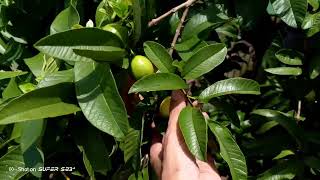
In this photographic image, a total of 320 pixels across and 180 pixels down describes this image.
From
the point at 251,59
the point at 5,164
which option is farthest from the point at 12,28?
the point at 251,59

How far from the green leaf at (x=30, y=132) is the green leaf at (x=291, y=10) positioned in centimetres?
58

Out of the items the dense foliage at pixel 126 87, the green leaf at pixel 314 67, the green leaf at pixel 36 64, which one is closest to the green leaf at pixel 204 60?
the dense foliage at pixel 126 87

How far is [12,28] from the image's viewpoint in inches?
52.2

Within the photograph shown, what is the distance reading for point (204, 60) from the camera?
1020 millimetres

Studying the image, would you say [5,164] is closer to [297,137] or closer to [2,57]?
[2,57]

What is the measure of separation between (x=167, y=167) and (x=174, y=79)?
7.6 inches

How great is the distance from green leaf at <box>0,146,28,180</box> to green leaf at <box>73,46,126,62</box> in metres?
0.31

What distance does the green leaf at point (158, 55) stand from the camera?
993 mm

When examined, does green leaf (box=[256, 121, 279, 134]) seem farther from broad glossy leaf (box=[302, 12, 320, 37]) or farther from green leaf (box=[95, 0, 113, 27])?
green leaf (box=[95, 0, 113, 27])

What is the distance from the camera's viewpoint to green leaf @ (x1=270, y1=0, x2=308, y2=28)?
1088 millimetres

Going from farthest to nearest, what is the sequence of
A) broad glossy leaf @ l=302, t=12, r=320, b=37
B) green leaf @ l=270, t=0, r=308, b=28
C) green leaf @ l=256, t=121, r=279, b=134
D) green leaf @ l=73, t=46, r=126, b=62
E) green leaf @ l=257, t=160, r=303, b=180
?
1. green leaf @ l=256, t=121, r=279, b=134
2. green leaf @ l=257, t=160, r=303, b=180
3. broad glossy leaf @ l=302, t=12, r=320, b=37
4. green leaf @ l=270, t=0, r=308, b=28
5. green leaf @ l=73, t=46, r=126, b=62

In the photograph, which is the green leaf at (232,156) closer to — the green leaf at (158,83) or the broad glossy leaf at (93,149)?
the green leaf at (158,83)

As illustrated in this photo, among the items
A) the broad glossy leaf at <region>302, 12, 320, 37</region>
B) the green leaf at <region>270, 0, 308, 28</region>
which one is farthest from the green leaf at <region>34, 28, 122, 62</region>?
the broad glossy leaf at <region>302, 12, 320, 37</region>

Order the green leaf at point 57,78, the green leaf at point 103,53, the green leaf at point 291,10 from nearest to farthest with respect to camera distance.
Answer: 1. the green leaf at point 103,53
2. the green leaf at point 57,78
3. the green leaf at point 291,10
